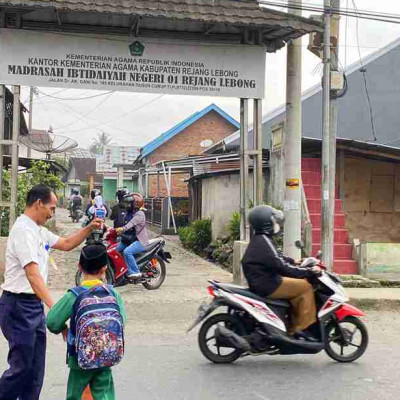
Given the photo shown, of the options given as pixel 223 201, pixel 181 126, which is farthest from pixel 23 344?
pixel 181 126

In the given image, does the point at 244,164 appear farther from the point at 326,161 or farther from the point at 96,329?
the point at 96,329

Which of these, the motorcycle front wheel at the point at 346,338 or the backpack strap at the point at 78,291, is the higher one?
the backpack strap at the point at 78,291

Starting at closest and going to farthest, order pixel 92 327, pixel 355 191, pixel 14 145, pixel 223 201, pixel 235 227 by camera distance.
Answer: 1. pixel 92 327
2. pixel 14 145
3. pixel 235 227
4. pixel 355 191
5. pixel 223 201

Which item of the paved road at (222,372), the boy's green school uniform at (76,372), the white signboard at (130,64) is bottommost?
the paved road at (222,372)

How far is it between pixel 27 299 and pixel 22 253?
343mm

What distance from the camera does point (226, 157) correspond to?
62.7 feet

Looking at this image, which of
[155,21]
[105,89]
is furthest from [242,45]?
[105,89]

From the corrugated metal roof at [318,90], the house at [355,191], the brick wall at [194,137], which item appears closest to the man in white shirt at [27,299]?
the house at [355,191]

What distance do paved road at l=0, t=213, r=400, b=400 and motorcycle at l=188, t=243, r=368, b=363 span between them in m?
0.19

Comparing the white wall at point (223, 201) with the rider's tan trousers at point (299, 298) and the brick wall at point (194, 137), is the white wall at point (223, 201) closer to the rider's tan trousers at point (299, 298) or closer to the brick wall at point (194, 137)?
the rider's tan trousers at point (299, 298)

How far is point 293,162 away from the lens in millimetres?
9891

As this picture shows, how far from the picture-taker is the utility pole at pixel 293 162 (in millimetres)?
9859

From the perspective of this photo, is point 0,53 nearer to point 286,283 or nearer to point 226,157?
point 286,283

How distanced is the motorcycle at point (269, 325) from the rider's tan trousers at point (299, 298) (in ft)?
0.21
